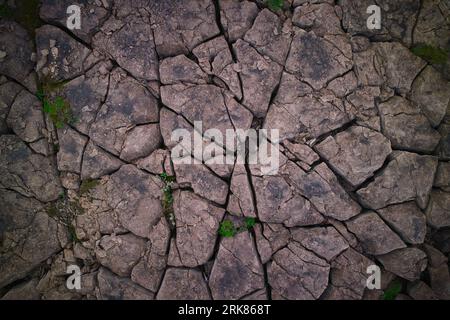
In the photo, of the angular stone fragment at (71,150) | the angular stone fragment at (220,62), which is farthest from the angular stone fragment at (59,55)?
the angular stone fragment at (220,62)

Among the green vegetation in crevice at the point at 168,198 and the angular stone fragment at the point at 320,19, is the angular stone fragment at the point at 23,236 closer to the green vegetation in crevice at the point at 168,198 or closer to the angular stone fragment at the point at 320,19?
the green vegetation in crevice at the point at 168,198

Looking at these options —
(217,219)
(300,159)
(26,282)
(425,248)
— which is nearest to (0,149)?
(26,282)

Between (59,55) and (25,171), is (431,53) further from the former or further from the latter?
(25,171)

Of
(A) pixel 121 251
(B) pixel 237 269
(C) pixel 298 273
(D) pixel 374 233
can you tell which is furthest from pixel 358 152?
(A) pixel 121 251

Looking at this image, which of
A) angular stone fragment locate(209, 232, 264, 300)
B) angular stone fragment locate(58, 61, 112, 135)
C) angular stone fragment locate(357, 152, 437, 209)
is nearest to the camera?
angular stone fragment locate(357, 152, 437, 209)

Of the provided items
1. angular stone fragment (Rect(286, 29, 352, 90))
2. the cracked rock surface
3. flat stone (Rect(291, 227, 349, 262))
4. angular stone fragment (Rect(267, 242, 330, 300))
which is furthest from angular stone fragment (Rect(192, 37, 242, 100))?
angular stone fragment (Rect(267, 242, 330, 300))

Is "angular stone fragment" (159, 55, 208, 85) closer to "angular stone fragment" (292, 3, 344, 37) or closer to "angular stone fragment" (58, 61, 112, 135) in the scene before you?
"angular stone fragment" (58, 61, 112, 135)
